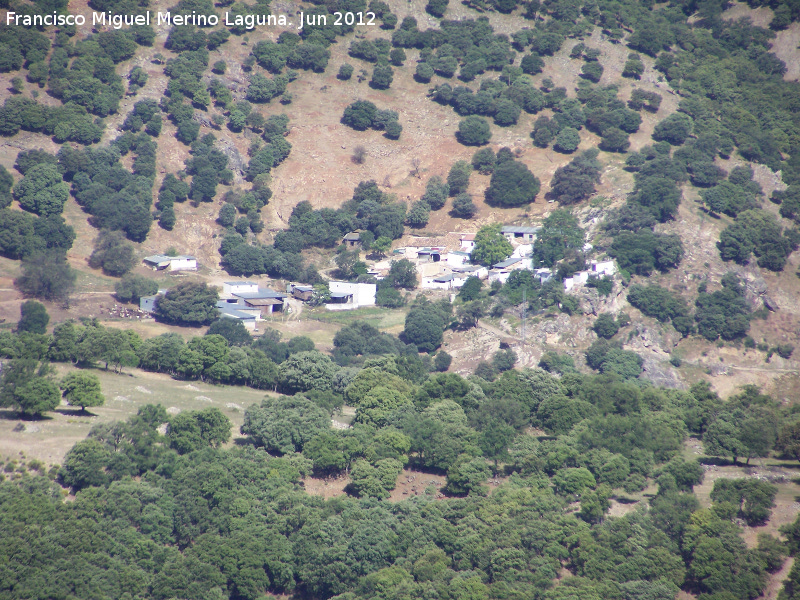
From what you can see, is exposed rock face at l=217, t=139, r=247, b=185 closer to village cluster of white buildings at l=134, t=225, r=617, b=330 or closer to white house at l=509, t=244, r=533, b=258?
village cluster of white buildings at l=134, t=225, r=617, b=330

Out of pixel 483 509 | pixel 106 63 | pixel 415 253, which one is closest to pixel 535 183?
pixel 415 253

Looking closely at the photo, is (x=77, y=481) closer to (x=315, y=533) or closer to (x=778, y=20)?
(x=315, y=533)

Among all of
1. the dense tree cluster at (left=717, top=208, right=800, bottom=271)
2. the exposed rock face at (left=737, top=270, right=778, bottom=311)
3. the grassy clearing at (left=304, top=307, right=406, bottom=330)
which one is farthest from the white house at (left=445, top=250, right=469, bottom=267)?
the exposed rock face at (left=737, top=270, right=778, bottom=311)

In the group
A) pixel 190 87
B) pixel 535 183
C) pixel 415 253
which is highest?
pixel 190 87

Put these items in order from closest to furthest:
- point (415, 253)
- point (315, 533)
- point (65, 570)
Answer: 1. point (65, 570)
2. point (315, 533)
3. point (415, 253)

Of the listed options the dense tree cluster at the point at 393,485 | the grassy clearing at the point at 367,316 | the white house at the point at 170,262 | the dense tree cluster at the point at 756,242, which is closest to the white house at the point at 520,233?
the grassy clearing at the point at 367,316
